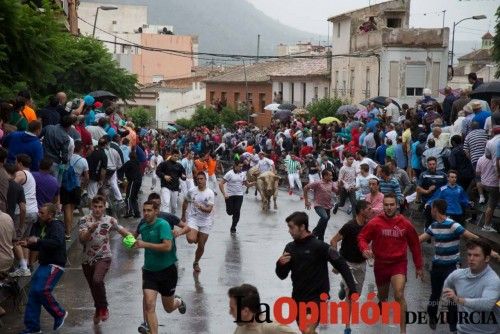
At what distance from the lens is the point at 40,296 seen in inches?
533

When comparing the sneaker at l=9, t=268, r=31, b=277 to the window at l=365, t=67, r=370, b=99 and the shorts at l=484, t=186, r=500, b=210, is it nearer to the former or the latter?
the shorts at l=484, t=186, r=500, b=210

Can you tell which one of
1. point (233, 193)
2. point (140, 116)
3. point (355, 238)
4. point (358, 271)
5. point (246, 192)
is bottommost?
point (140, 116)

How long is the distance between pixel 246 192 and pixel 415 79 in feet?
82.4

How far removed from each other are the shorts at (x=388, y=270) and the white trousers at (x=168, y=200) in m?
11.2

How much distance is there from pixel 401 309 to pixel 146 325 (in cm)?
307

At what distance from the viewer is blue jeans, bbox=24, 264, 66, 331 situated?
44.4ft

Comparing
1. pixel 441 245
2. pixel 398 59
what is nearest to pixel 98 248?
pixel 441 245

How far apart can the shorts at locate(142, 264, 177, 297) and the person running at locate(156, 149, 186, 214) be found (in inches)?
442

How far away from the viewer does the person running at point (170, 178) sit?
24.8 metres

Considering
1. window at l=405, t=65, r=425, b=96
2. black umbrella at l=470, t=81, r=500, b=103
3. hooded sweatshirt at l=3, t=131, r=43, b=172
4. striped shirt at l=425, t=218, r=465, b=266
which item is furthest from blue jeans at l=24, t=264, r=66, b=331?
window at l=405, t=65, r=425, b=96

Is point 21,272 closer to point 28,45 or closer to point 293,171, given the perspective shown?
point 28,45

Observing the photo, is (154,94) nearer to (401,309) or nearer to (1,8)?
(1,8)

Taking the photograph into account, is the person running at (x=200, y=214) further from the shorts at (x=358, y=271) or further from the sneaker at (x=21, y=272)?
the shorts at (x=358, y=271)

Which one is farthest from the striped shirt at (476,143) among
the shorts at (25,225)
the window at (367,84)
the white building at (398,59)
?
the window at (367,84)
